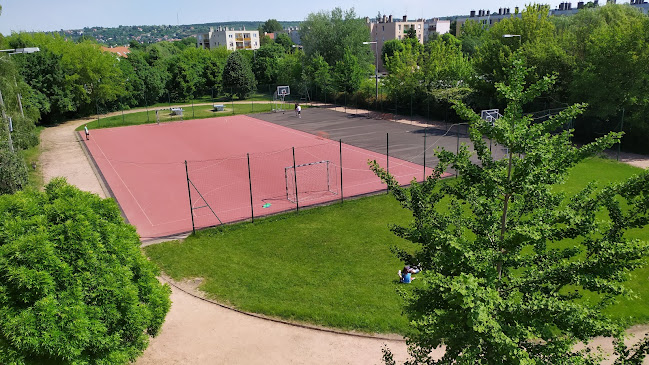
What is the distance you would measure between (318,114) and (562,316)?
46430 millimetres

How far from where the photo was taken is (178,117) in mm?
52312

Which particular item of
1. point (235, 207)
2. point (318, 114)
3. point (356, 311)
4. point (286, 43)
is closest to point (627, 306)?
point (356, 311)

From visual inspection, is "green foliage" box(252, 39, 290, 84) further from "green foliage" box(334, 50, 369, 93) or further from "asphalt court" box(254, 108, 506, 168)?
"asphalt court" box(254, 108, 506, 168)

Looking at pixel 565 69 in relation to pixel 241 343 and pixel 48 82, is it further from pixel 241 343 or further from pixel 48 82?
pixel 48 82

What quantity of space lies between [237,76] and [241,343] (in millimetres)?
57478

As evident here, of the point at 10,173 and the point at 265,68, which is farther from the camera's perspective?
the point at 265,68

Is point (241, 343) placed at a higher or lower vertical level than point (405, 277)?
lower

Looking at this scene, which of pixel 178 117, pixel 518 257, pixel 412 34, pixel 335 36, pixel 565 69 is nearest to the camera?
pixel 518 257

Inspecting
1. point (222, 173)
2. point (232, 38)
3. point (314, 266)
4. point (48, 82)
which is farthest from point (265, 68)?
point (232, 38)

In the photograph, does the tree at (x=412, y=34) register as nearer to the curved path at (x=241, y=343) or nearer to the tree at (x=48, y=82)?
the tree at (x=48, y=82)

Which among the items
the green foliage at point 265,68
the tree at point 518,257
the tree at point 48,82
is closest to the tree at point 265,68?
the green foliage at point 265,68

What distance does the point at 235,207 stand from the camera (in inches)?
901

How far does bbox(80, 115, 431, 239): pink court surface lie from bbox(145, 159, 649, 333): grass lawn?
1682 mm

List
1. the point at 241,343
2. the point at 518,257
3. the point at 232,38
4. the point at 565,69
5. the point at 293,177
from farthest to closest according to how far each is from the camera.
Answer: the point at 232,38 < the point at 565,69 < the point at 293,177 < the point at 241,343 < the point at 518,257
